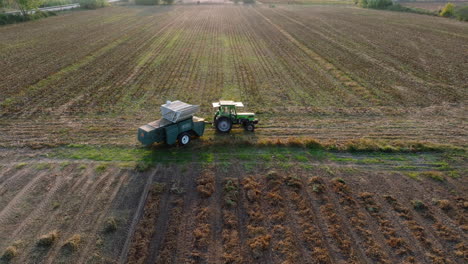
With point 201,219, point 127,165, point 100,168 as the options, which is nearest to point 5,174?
point 100,168

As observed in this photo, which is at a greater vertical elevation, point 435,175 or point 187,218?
point 435,175

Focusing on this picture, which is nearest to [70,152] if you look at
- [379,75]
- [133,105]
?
[133,105]

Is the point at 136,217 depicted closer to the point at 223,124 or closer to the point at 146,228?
the point at 146,228

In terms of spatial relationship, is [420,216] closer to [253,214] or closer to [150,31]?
[253,214]

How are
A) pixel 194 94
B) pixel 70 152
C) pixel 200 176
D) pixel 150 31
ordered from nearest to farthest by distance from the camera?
pixel 200 176 → pixel 70 152 → pixel 194 94 → pixel 150 31

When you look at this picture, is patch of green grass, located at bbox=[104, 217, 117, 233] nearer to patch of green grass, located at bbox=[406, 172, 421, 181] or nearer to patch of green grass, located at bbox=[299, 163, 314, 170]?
patch of green grass, located at bbox=[299, 163, 314, 170]

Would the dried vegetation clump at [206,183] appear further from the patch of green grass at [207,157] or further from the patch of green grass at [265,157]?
the patch of green grass at [265,157]
